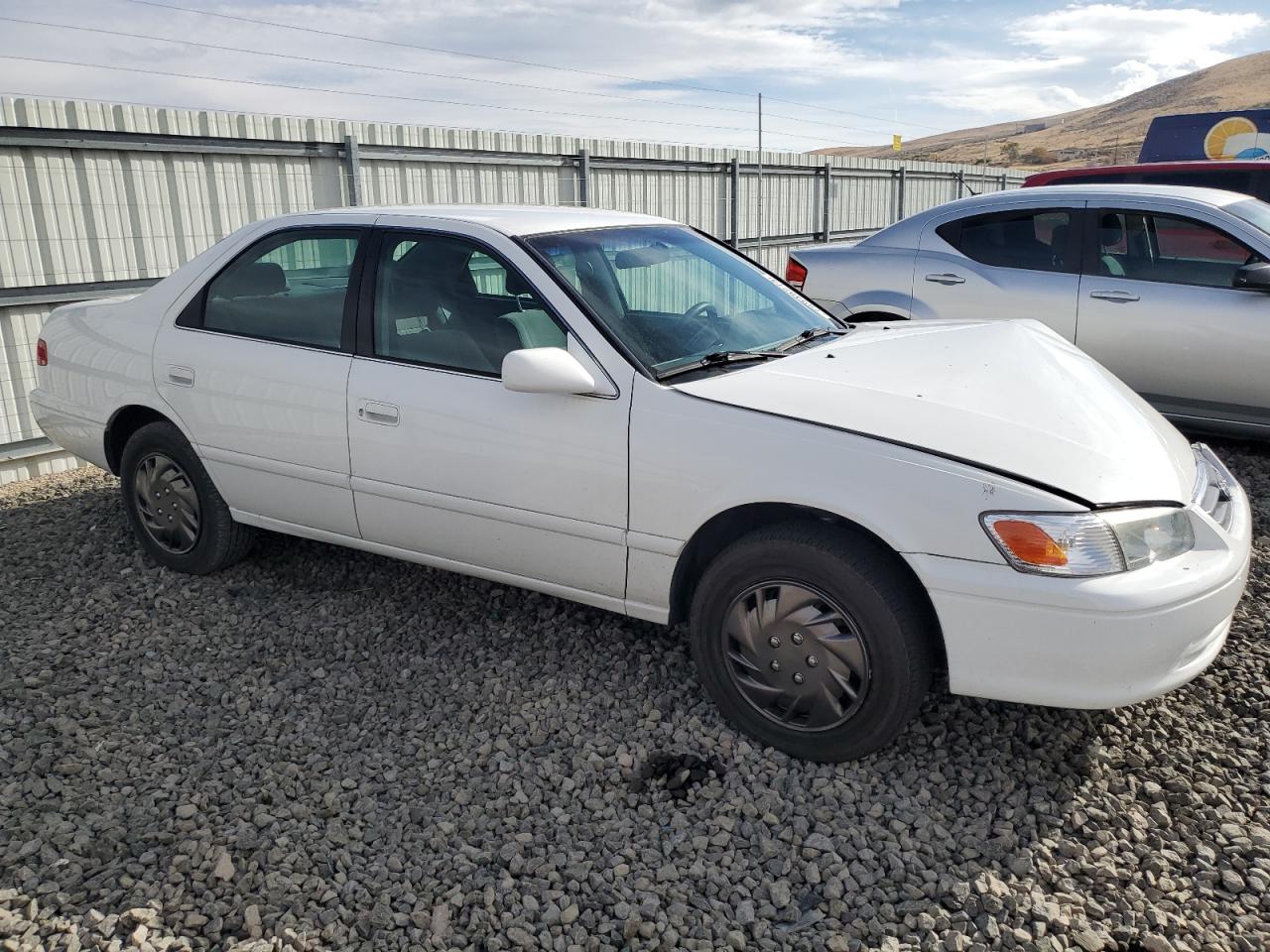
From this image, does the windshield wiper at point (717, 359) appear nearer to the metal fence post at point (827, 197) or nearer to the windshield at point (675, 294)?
the windshield at point (675, 294)

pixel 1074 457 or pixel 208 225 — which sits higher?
pixel 208 225

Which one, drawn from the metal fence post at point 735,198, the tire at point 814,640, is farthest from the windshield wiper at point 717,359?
the metal fence post at point 735,198

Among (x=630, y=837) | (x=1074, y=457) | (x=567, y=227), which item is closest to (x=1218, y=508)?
(x=1074, y=457)

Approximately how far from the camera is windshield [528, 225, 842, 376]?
3568mm

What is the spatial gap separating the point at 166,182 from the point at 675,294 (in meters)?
4.96

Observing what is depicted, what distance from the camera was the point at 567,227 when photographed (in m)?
3.95

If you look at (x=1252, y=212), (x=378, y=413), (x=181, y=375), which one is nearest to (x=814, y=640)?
(x=378, y=413)

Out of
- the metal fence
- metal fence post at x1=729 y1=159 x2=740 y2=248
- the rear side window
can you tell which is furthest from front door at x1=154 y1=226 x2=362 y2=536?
metal fence post at x1=729 y1=159 x2=740 y2=248

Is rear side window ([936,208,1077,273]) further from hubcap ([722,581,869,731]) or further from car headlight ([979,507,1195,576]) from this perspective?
hubcap ([722,581,869,731])

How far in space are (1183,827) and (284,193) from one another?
739cm

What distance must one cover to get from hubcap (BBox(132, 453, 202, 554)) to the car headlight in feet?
11.6

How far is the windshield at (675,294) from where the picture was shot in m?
3.57

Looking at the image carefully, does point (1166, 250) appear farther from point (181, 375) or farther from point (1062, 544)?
point (181, 375)

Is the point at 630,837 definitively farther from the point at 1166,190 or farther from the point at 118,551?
the point at 1166,190
